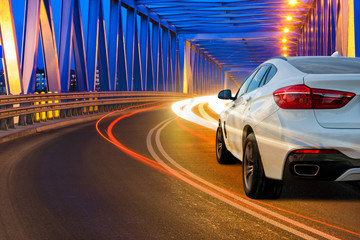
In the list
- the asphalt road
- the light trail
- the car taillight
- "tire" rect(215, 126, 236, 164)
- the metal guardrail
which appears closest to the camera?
the asphalt road

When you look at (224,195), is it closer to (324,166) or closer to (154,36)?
(324,166)

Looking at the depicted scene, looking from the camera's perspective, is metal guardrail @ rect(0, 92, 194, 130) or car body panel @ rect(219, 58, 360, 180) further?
metal guardrail @ rect(0, 92, 194, 130)

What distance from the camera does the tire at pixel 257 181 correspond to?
5.32 meters

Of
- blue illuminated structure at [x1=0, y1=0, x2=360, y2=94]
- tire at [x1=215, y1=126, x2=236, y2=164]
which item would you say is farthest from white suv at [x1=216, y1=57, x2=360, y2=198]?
blue illuminated structure at [x1=0, y1=0, x2=360, y2=94]

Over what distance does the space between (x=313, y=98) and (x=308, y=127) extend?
27cm

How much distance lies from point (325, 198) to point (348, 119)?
137cm

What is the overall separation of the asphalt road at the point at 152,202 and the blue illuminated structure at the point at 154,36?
339 inches

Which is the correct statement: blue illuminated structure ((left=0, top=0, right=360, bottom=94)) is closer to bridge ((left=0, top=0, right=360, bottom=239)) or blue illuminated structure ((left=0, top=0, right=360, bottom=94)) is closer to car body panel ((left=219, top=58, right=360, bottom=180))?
bridge ((left=0, top=0, right=360, bottom=239))

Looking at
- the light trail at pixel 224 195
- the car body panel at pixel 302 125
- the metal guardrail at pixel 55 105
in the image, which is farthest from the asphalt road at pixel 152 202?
the metal guardrail at pixel 55 105

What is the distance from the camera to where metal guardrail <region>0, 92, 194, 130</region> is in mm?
13273

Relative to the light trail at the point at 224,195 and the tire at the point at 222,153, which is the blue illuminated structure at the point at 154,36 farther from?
the light trail at the point at 224,195

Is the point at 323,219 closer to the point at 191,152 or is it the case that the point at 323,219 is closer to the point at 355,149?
the point at 355,149

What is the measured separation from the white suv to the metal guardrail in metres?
8.87

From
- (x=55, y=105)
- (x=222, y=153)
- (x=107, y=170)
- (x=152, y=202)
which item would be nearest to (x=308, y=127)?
(x=152, y=202)
